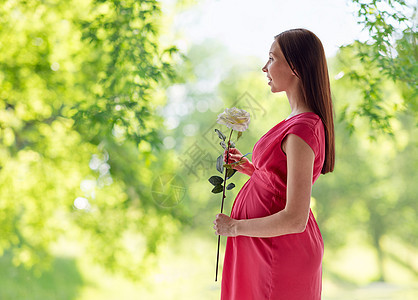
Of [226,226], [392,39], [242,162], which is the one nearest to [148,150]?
[392,39]

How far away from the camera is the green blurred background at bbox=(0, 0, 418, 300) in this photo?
2330 mm

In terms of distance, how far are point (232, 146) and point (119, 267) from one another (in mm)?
2741

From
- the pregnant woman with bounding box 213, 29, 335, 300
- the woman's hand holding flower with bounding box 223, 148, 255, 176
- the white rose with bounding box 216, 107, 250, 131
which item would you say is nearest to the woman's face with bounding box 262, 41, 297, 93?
the pregnant woman with bounding box 213, 29, 335, 300

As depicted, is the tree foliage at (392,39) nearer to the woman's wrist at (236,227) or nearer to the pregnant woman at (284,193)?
the pregnant woman at (284,193)

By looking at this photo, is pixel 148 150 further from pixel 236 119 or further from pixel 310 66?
pixel 310 66

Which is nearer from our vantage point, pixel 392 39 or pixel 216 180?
pixel 216 180

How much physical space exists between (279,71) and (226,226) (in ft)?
1.12

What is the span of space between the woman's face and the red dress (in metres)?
0.08

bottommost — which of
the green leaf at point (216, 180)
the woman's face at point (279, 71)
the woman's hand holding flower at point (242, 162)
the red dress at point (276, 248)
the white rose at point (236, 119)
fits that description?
the red dress at point (276, 248)

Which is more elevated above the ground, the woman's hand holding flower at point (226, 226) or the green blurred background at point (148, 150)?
the green blurred background at point (148, 150)

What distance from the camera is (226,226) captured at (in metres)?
0.92

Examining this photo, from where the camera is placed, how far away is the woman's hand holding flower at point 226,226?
2.98 ft

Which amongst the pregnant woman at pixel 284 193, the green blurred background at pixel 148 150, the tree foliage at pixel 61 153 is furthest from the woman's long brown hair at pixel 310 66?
the tree foliage at pixel 61 153

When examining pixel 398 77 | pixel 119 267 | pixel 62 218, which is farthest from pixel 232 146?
pixel 62 218
